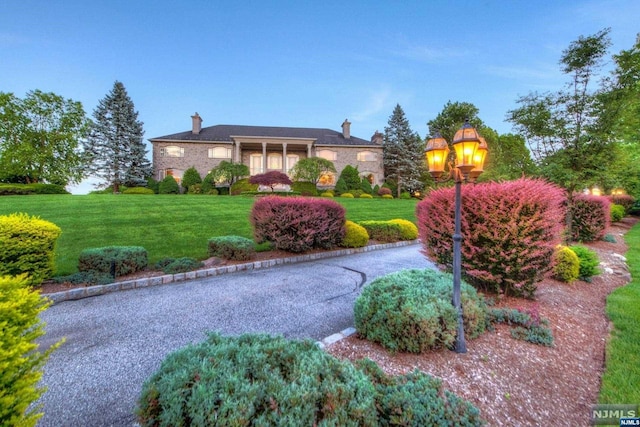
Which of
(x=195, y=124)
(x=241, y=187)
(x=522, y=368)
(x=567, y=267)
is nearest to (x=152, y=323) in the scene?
(x=522, y=368)

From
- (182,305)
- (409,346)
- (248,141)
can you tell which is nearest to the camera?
(409,346)

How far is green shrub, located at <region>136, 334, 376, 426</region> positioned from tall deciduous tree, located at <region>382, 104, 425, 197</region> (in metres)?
29.0

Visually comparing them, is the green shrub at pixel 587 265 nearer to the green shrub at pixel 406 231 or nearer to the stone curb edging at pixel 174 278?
the green shrub at pixel 406 231

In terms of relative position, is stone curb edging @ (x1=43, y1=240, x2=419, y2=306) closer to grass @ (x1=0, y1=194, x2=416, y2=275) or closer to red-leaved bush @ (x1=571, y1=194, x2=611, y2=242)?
grass @ (x1=0, y1=194, x2=416, y2=275)

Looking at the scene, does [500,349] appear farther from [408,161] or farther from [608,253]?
[408,161]

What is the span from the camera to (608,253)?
26.8 feet

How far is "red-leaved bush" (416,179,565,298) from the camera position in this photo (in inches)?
147

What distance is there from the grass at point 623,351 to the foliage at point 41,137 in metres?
34.4

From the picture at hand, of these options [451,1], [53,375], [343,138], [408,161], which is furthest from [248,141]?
[53,375]

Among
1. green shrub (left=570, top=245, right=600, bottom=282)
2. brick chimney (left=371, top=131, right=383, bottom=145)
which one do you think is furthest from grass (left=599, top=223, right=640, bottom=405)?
brick chimney (left=371, top=131, right=383, bottom=145)

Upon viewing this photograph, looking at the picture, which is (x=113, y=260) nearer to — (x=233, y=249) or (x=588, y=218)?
(x=233, y=249)

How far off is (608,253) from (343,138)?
24956mm

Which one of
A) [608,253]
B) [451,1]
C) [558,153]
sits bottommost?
[608,253]

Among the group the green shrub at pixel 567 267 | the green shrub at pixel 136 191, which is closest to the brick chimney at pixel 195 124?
the green shrub at pixel 136 191
